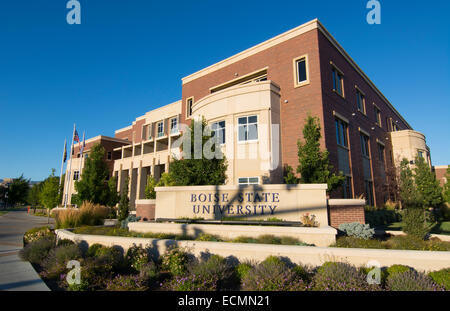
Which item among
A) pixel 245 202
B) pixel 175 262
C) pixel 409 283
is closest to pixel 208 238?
pixel 175 262

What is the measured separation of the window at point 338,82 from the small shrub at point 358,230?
1285 cm

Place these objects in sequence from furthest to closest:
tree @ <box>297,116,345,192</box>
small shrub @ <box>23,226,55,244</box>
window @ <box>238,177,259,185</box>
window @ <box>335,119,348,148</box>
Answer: window @ <box>335,119,348,148</box> < window @ <box>238,177,259,185</box> < tree @ <box>297,116,345,192</box> < small shrub @ <box>23,226,55,244</box>

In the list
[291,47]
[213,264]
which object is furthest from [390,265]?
[291,47]

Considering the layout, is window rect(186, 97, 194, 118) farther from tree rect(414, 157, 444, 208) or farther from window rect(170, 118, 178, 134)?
tree rect(414, 157, 444, 208)

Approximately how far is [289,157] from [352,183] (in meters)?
6.42

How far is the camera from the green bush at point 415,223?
955 centimetres

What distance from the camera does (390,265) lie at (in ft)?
22.0

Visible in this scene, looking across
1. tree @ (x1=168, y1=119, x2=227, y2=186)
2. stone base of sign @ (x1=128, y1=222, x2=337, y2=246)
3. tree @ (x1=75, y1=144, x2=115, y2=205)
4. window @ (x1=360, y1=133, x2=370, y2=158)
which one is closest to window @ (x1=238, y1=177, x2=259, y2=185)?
tree @ (x1=168, y1=119, x2=227, y2=186)

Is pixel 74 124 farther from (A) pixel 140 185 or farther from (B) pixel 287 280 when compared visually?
(B) pixel 287 280

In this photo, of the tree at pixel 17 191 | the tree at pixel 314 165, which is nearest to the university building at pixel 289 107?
the tree at pixel 314 165

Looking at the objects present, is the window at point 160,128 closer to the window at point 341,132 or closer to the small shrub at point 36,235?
the window at point 341,132

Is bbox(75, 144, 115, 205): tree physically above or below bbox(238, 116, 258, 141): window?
below

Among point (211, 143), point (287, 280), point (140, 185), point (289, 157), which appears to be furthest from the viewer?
point (140, 185)

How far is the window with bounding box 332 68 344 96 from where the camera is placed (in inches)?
800
